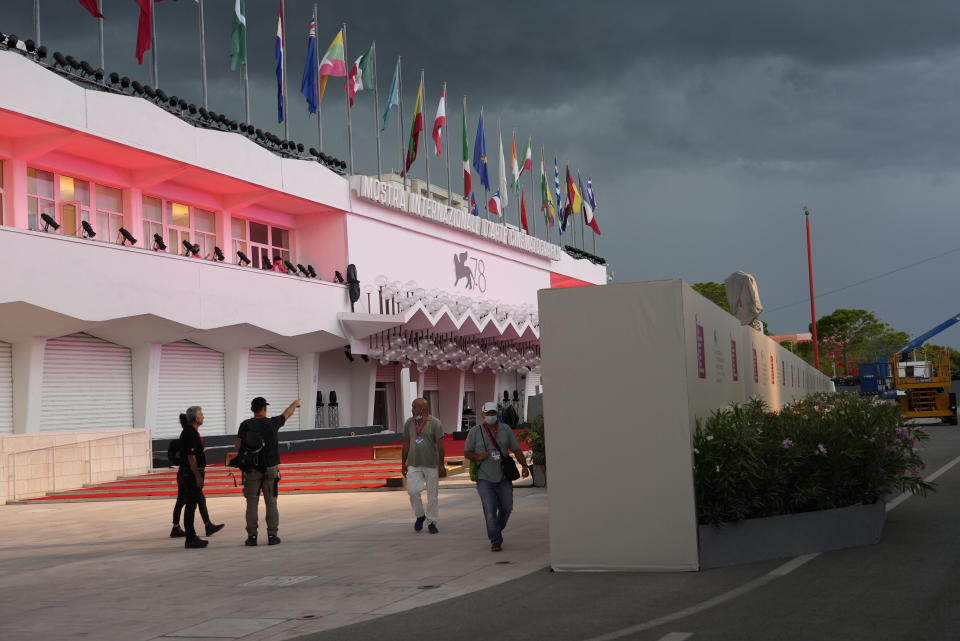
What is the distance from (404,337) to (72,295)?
1526 cm

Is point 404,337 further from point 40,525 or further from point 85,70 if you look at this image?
point 40,525

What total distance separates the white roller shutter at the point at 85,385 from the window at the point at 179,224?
4220mm

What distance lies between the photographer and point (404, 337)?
1502 inches

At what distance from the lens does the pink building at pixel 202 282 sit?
25.1 m

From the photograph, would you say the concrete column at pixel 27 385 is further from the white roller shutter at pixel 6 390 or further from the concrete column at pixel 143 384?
the concrete column at pixel 143 384

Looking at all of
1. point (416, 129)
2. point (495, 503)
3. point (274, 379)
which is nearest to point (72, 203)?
point (274, 379)

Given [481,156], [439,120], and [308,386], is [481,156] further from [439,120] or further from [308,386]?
[308,386]

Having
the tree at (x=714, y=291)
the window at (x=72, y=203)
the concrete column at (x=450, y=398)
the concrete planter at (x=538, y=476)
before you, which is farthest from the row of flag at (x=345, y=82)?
the tree at (x=714, y=291)

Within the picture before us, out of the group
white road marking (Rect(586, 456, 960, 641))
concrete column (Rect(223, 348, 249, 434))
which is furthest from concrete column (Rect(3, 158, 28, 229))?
white road marking (Rect(586, 456, 960, 641))

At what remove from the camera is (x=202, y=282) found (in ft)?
95.2

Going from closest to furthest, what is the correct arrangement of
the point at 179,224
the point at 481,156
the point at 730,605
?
the point at 730,605, the point at 179,224, the point at 481,156

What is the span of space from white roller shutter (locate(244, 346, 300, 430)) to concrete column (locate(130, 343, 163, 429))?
4404 millimetres

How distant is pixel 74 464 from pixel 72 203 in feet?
25.8

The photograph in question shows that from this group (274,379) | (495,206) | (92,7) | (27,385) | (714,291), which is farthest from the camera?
(714,291)
